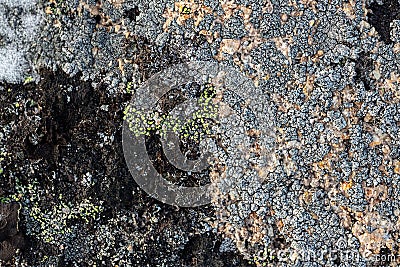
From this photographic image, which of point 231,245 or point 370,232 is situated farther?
point 231,245

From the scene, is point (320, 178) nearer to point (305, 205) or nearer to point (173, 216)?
point (305, 205)

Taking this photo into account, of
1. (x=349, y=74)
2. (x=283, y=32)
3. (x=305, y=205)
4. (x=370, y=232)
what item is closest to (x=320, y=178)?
(x=305, y=205)

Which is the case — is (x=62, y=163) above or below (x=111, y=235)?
above

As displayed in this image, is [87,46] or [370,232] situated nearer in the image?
[370,232]

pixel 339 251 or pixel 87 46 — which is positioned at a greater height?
pixel 87 46

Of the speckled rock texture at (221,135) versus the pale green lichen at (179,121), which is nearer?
the speckled rock texture at (221,135)

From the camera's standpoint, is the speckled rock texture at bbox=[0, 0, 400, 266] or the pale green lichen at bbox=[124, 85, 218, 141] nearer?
the speckled rock texture at bbox=[0, 0, 400, 266]

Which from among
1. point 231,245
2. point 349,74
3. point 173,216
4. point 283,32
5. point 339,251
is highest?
point 283,32

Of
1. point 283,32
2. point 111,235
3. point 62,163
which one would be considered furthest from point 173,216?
point 283,32

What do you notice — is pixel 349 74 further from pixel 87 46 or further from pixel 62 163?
pixel 62 163
